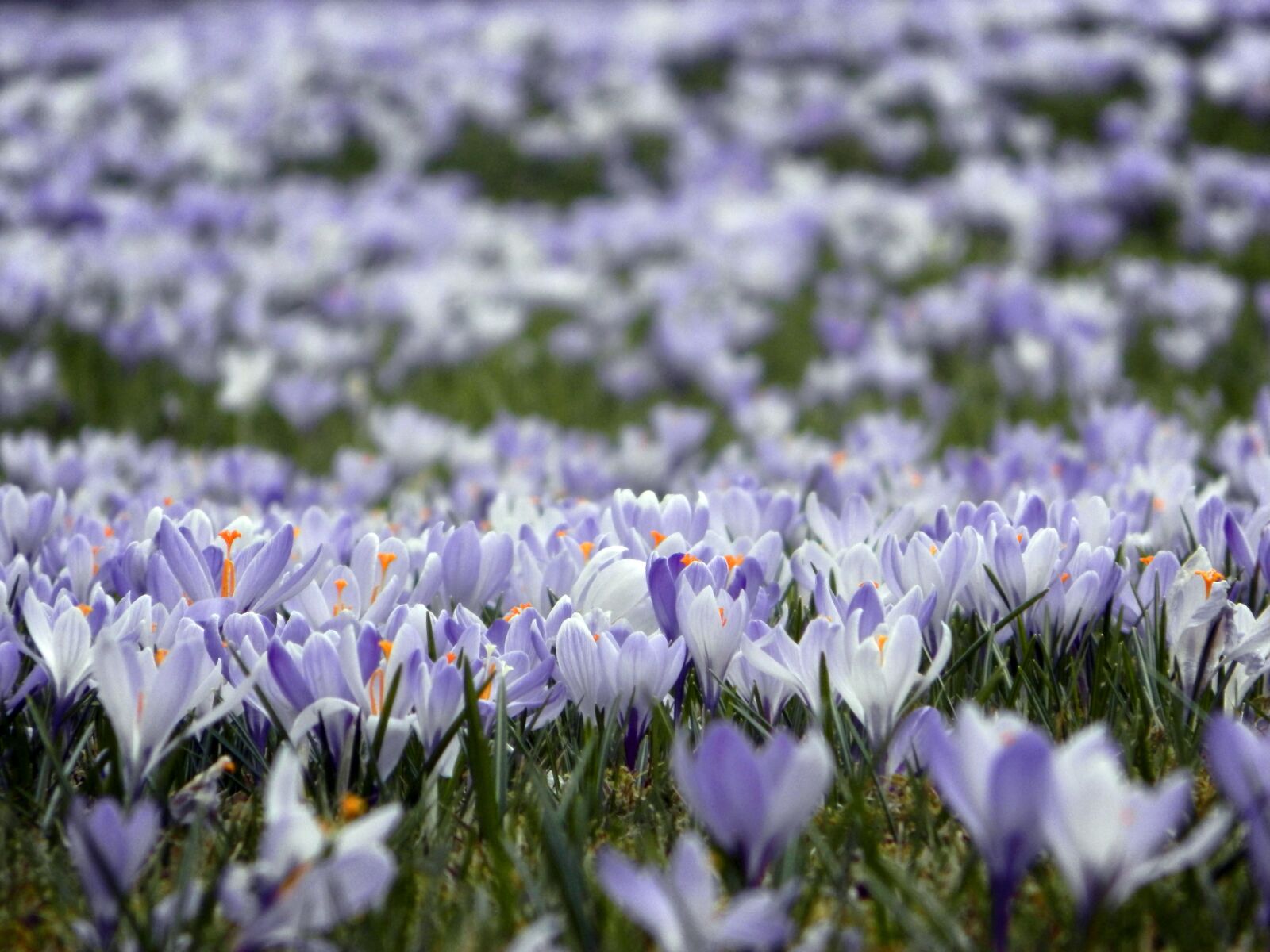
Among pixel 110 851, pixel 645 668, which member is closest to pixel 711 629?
pixel 645 668

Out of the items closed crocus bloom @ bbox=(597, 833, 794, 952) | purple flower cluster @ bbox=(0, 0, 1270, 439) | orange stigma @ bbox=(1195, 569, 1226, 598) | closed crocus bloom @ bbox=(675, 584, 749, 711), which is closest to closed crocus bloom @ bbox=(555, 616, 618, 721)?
closed crocus bloom @ bbox=(675, 584, 749, 711)

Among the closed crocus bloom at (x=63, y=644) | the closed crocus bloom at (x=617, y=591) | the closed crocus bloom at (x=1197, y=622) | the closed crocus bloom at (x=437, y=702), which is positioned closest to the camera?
the closed crocus bloom at (x=437, y=702)

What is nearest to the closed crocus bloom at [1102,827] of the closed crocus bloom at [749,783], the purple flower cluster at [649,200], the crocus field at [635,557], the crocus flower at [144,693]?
the crocus field at [635,557]

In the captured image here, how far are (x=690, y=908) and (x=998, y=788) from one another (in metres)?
0.34

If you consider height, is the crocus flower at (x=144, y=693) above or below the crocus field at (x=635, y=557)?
above

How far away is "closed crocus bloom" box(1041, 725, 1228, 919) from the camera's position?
1.19 metres

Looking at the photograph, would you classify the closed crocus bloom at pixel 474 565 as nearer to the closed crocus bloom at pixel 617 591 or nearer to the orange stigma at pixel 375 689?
the closed crocus bloom at pixel 617 591

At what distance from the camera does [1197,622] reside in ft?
6.15

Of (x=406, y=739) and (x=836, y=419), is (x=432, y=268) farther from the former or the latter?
(x=406, y=739)

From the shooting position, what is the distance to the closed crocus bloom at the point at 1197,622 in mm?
1853

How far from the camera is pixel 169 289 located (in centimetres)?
697

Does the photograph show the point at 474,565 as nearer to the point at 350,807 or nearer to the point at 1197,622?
the point at 350,807

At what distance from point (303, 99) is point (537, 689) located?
12632mm

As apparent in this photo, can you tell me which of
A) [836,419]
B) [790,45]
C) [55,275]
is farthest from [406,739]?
[790,45]
